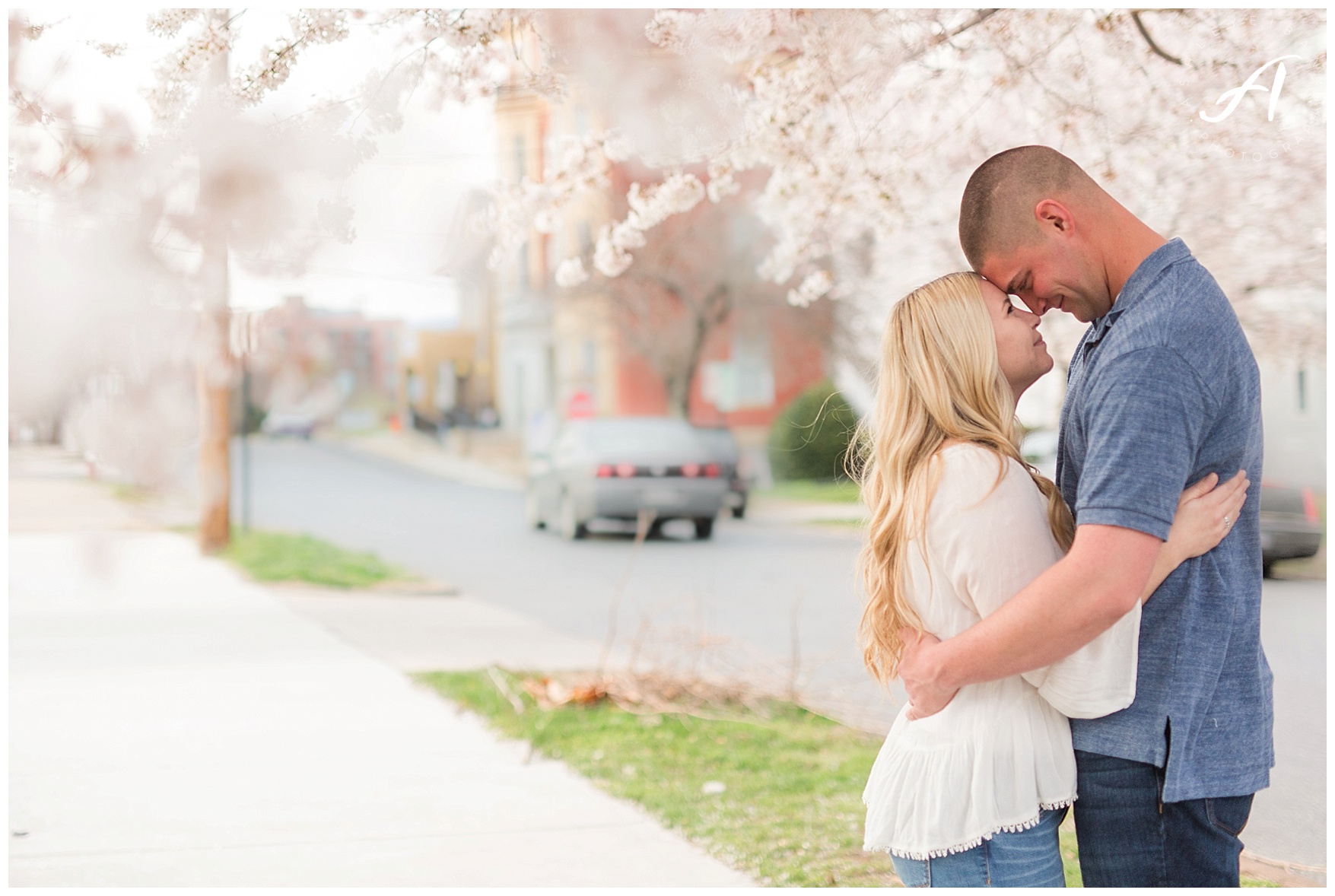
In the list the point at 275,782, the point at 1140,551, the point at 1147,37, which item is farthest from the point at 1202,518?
the point at 275,782

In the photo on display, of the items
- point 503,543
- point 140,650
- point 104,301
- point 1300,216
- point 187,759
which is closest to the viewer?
point 187,759

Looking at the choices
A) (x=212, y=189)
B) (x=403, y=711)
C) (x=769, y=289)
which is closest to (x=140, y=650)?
(x=403, y=711)

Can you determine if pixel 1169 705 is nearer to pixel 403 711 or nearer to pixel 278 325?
pixel 403 711

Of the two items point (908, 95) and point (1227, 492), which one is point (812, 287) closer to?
point (908, 95)

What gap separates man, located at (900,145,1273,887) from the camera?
1627 millimetres

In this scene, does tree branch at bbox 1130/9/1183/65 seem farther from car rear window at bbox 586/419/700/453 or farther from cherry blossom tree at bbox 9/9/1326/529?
car rear window at bbox 586/419/700/453

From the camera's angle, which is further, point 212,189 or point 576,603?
point 576,603

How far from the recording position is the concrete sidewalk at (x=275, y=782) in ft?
11.7

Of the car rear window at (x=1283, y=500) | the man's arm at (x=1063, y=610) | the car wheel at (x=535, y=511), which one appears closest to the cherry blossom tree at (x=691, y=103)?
the man's arm at (x=1063, y=610)

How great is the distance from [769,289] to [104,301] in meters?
16.4

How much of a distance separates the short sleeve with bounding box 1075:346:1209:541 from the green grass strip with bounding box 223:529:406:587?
10.0 meters

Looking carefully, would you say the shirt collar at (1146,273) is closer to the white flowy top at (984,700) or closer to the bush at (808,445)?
the white flowy top at (984,700)

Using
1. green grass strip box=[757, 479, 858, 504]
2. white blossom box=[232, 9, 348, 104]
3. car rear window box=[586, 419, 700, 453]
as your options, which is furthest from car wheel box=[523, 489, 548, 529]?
white blossom box=[232, 9, 348, 104]

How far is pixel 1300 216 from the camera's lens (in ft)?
37.4
